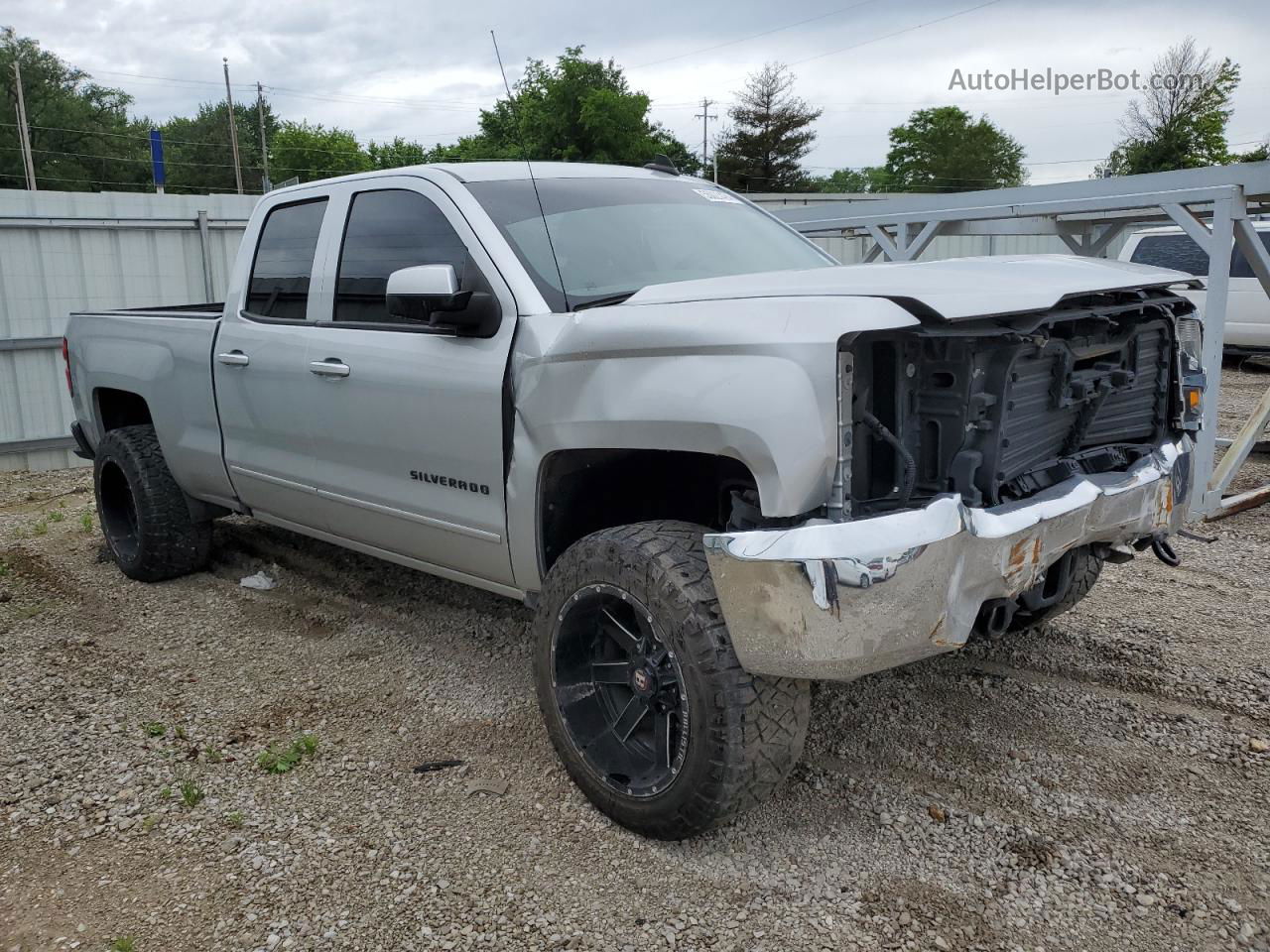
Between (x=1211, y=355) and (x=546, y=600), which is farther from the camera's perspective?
(x=1211, y=355)

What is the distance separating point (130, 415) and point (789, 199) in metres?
25.5

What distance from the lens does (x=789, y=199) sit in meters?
29.2

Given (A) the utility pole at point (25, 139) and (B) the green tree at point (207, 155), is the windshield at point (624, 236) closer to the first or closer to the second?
(A) the utility pole at point (25, 139)

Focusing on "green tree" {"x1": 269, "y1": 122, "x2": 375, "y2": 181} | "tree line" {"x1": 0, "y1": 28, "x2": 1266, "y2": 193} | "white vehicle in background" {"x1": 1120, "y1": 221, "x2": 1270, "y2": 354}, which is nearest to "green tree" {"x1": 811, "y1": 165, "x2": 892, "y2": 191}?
"tree line" {"x1": 0, "y1": 28, "x2": 1266, "y2": 193}


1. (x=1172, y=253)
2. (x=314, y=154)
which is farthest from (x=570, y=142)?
(x=1172, y=253)

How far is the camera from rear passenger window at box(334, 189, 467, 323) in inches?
143

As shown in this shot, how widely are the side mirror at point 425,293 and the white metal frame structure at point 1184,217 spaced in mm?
4416

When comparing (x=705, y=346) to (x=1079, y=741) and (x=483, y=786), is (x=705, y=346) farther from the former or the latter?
(x=1079, y=741)

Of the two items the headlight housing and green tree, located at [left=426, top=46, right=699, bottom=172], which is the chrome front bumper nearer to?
the headlight housing

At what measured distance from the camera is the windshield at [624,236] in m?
3.40

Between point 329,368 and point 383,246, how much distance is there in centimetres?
50

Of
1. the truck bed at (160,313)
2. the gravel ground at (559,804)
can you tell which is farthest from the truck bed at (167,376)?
the gravel ground at (559,804)

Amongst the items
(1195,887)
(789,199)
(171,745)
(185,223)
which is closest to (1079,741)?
(1195,887)

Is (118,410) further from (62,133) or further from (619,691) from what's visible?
(62,133)
